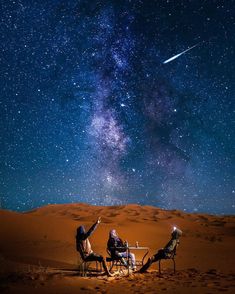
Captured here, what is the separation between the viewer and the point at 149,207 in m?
38.5

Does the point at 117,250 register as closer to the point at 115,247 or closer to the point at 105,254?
the point at 115,247

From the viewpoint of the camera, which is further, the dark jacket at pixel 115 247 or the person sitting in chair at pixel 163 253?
the dark jacket at pixel 115 247

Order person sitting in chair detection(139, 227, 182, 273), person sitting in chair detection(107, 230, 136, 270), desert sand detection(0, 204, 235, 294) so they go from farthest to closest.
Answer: person sitting in chair detection(107, 230, 136, 270), person sitting in chair detection(139, 227, 182, 273), desert sand detection(0, 204, 235, 294)

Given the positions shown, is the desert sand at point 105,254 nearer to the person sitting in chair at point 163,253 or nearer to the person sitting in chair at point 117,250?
the person sitting in chair at point 163,253

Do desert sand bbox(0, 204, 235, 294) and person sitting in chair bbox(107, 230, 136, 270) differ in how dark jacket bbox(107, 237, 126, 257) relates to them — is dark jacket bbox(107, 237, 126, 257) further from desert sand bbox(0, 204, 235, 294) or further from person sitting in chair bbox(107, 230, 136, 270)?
desert sand bbox(0, 204, 235, 294)

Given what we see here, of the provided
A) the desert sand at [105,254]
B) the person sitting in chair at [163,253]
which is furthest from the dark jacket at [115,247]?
the desert sand at [105,254]

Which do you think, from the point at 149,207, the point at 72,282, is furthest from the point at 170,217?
the point at 72,282

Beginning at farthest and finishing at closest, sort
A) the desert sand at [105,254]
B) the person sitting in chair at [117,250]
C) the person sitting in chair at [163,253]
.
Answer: the person sitting in chair at [117,250] → the person sitting in chair at [163,253] → the desert sand at [105,254]

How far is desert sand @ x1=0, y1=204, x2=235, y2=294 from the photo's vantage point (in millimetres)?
7922

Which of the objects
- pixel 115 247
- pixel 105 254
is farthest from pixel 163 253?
pixel 105 254

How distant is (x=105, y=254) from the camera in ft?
48.6

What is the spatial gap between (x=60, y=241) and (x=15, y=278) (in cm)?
1043

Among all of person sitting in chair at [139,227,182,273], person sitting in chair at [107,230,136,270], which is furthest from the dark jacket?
person sitting in chair at [139,227,182,273]

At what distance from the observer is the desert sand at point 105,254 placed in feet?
26.0
